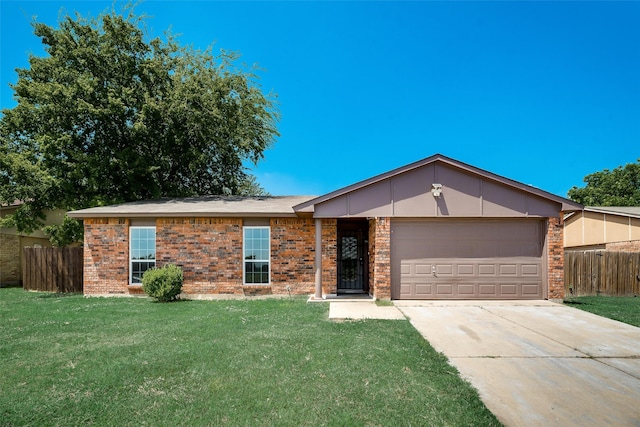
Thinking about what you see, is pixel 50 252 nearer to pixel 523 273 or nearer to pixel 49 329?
pixel 49 329

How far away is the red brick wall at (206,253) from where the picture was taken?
39.4 ft

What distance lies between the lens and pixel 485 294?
35.9 ft

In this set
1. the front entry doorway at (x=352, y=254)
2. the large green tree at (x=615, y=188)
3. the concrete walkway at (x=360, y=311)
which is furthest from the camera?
the large green tree at (x=615, y=188)

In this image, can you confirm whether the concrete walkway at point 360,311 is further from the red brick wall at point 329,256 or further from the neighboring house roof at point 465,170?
the neighboring house roof at point 465,170

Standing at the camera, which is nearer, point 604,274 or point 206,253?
point 206,253

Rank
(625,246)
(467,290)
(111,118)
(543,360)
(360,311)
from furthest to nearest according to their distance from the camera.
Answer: (111,118)
(625,246)
(467,290)
(360,311)
(543,360)

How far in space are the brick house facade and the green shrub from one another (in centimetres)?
79

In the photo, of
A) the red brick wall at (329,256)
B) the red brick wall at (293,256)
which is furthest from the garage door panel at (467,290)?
the red brick wall at (293,256)

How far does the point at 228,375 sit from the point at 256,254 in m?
7.17

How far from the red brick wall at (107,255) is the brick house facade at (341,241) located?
3 cm

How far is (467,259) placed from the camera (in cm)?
1097

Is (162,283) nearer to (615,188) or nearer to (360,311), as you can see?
(360,311)

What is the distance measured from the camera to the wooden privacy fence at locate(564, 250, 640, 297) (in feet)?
43.9

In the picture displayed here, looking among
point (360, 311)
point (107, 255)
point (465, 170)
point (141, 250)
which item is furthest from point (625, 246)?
point (107, 255)
